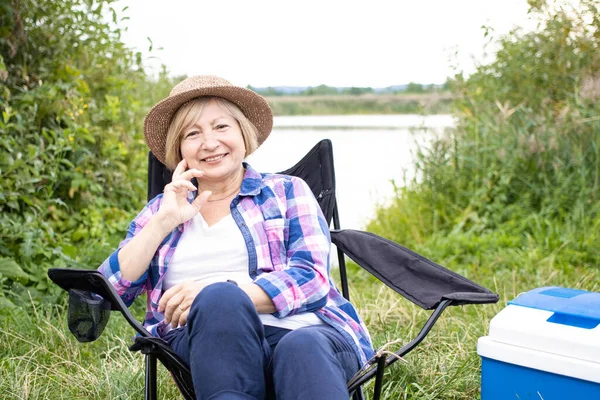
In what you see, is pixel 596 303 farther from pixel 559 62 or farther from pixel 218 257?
pixel 559 62

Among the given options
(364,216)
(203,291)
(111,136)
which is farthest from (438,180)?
(203,291)

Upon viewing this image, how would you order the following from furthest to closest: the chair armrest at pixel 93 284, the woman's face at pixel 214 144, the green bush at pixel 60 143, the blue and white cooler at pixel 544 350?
the green bush at pixel 60 143
the woman's face at pixel 214 144
the chair armrest at pixel 93 284
the blue and white cooler at pixel 544 350

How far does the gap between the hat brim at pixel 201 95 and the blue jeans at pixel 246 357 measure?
66 centimetres

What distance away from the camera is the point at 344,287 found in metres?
2.41

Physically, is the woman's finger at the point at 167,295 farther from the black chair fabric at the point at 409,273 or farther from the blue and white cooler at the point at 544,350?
the blue and white cooler at the point at 544,350

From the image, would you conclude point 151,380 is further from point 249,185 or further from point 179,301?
point 249,185

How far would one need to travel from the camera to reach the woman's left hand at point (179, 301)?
1873mm

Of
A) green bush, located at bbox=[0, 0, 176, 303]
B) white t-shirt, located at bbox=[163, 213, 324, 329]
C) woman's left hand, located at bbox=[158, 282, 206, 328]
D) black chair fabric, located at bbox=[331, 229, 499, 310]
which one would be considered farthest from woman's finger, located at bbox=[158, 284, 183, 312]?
green bush, located at bbox=[0, 0, 176, 303]

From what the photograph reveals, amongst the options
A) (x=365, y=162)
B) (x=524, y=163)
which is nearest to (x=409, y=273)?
(x=524, y=163)

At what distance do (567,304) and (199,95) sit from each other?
1.19 m

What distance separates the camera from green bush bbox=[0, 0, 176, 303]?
3312 mm

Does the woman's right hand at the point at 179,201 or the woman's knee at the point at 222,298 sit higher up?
the woman's right hand at the point at 179,201

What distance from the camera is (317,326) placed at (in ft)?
6.25

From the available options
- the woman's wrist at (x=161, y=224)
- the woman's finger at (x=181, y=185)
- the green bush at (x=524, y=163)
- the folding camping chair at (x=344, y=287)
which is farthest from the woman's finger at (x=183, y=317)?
the green bush at (x=524, y=163)
